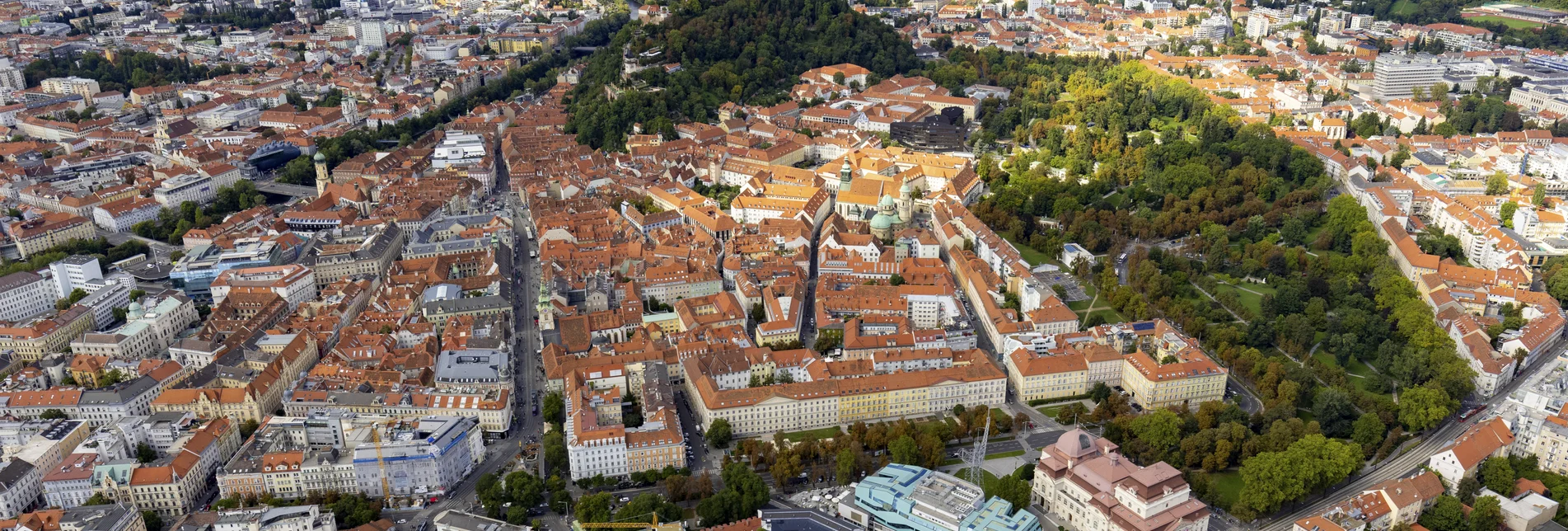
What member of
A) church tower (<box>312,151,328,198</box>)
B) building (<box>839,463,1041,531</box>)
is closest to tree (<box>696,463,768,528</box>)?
building (<box>839,463,1041,531</box>)

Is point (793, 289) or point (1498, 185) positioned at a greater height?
point (793, 289)

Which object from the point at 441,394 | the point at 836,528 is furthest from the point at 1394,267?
the point at 441,394

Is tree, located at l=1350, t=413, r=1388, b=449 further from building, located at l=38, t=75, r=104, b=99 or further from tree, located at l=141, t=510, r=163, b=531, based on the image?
building, located at l=38, t=75, r=104, b=99

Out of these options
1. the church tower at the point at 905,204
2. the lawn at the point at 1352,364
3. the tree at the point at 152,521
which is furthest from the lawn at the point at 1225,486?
the tree at the point at 152,521

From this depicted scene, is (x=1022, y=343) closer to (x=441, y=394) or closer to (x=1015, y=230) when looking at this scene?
(x=1015, y=230)

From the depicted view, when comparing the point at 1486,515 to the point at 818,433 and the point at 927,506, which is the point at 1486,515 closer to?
the point at 927,506

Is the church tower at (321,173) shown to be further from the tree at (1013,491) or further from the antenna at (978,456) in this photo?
the tree at (1013,491)

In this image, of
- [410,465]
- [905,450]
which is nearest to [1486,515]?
[905,450]
